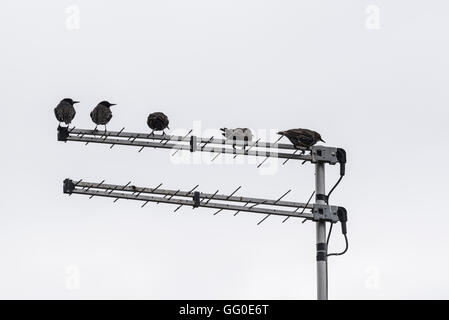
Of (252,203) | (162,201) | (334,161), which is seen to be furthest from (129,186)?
(334,161)

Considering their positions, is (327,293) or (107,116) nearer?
(327,293)

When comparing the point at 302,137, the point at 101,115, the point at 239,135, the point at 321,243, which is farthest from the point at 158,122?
the point at 321,243

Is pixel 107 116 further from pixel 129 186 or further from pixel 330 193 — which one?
pixel 330 193

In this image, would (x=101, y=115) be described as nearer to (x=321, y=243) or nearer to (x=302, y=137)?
(x=302, y=137)

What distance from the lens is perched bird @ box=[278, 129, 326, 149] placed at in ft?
92.0

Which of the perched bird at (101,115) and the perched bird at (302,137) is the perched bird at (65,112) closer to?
the perched bird at (101,115)

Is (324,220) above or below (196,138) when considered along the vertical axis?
below

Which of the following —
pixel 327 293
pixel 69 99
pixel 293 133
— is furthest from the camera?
pixel 69 99

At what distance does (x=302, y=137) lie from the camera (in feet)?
92.7

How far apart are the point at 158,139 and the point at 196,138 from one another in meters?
0.80

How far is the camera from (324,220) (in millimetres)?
27281

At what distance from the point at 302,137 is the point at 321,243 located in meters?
2.48

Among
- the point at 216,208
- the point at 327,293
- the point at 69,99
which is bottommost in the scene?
the point at 327,293

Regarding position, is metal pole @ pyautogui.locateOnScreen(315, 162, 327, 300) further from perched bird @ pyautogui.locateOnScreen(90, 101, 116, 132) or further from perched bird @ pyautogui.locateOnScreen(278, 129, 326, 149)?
perched bird @ pyautogui.locateOnScreen(90, 101, 116, 132)
